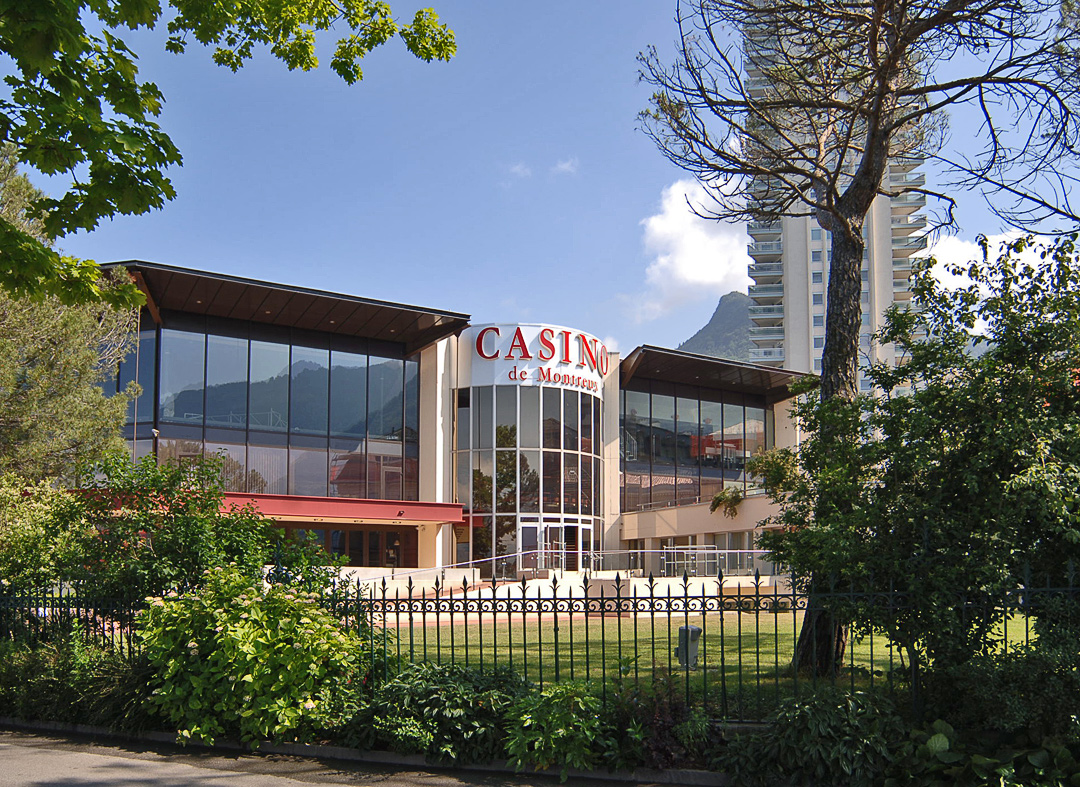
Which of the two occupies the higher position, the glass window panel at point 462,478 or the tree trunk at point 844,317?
the tree trunk at point 844,317

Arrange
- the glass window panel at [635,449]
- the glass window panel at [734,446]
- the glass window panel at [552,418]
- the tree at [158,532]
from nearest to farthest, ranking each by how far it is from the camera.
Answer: the tree at [158,532], the glass window panel at [552,418], the glass window panel at [635,449], the glass window panel at [734,446]

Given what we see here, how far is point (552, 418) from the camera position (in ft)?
114

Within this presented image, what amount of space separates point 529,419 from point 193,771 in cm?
2726

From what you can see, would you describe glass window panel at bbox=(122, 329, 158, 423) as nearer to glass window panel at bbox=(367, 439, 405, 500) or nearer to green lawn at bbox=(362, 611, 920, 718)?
glass window panel at bbox=(367, 439, 405, 500)

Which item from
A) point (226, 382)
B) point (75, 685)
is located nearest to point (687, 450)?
point (226, 382)

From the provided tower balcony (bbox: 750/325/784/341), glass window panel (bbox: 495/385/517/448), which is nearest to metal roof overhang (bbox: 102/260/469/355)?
glass window panel (bbox: 495/385/517/448)

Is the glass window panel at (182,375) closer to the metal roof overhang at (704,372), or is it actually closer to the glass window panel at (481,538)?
the glass window panel at (481,538)

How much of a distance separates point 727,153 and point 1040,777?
7.44 meters

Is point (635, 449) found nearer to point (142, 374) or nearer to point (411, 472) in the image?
point (411, 472)

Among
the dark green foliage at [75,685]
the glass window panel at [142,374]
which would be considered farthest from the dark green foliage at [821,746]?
the glass window panel at [142,374]

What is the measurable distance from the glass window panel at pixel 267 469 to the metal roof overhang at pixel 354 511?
33.6 inches

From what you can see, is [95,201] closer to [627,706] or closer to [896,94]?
[627,706]

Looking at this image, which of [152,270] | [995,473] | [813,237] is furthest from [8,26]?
[813,237]

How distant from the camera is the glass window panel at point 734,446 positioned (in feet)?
141
